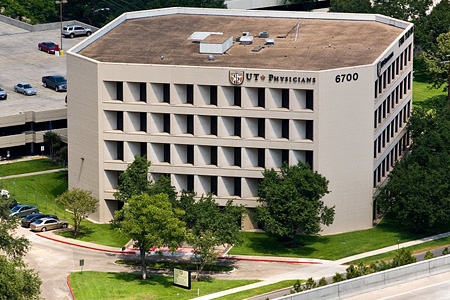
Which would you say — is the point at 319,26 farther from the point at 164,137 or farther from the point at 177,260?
the point at 177,260

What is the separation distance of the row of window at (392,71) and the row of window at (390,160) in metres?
8.38

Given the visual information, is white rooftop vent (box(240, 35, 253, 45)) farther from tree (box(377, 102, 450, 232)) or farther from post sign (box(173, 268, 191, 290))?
post sign (box(173, 268, 191, 290))

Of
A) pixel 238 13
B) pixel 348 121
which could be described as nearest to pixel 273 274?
pixel 348 121

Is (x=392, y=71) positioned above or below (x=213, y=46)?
below

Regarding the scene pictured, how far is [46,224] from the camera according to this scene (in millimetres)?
137875

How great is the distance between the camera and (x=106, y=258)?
131 m

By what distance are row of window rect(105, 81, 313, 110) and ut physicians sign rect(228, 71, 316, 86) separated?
991 millimetres

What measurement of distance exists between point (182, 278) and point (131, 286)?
16.5 feet

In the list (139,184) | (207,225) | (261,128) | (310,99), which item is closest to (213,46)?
(261,128)

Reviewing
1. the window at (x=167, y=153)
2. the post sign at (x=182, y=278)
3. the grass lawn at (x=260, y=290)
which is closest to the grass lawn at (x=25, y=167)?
the window at (x=167, y=153)

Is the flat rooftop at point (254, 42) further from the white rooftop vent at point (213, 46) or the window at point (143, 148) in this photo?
the window at point (143, 148)

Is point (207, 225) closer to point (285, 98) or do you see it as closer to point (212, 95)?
point (212, 95)

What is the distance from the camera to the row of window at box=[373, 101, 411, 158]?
467 ft

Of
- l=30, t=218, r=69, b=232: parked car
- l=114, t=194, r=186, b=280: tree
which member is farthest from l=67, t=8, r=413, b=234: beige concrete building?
l=114, t=194, r=186, b=280: tree
